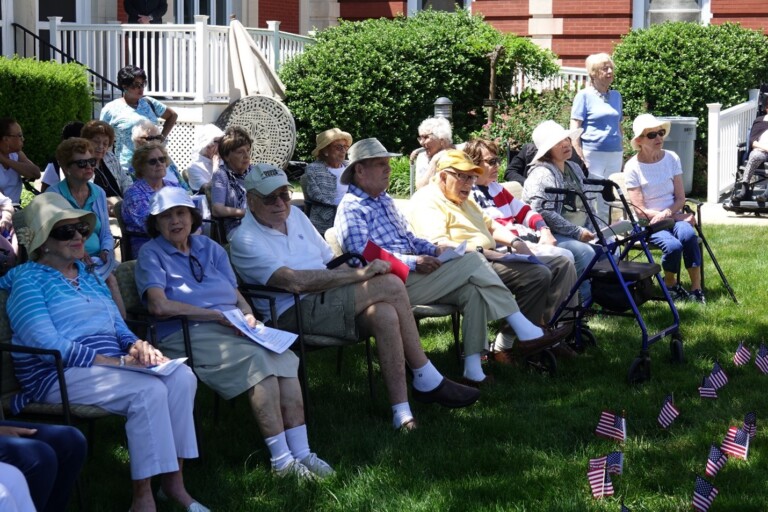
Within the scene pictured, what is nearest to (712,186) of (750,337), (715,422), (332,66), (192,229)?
(332,66)

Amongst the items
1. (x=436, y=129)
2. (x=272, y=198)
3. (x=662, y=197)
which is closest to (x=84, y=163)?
(x=272, y=198)

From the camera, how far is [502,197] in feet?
27.2

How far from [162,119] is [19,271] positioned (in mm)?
9148

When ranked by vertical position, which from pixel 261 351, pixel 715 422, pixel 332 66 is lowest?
pixel 715 422

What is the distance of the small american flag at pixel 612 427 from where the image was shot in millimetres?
5891

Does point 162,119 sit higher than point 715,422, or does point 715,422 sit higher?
point 162,119

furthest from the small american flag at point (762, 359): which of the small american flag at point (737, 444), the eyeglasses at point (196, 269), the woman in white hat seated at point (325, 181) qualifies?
the eyeglasses at point (196, 269)

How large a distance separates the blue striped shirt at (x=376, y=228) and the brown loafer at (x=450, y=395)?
0.93 m

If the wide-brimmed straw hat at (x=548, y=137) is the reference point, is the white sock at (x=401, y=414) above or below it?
below

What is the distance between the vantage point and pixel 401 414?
6.11 metres

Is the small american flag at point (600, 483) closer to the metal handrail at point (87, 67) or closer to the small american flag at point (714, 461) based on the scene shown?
the small american flag at point (714, 461)

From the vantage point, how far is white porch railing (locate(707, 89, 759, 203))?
51.3 ft

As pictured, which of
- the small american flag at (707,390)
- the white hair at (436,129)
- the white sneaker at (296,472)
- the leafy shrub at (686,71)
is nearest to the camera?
the white sneaker at (296,472)

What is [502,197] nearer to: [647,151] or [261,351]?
[647,151]
